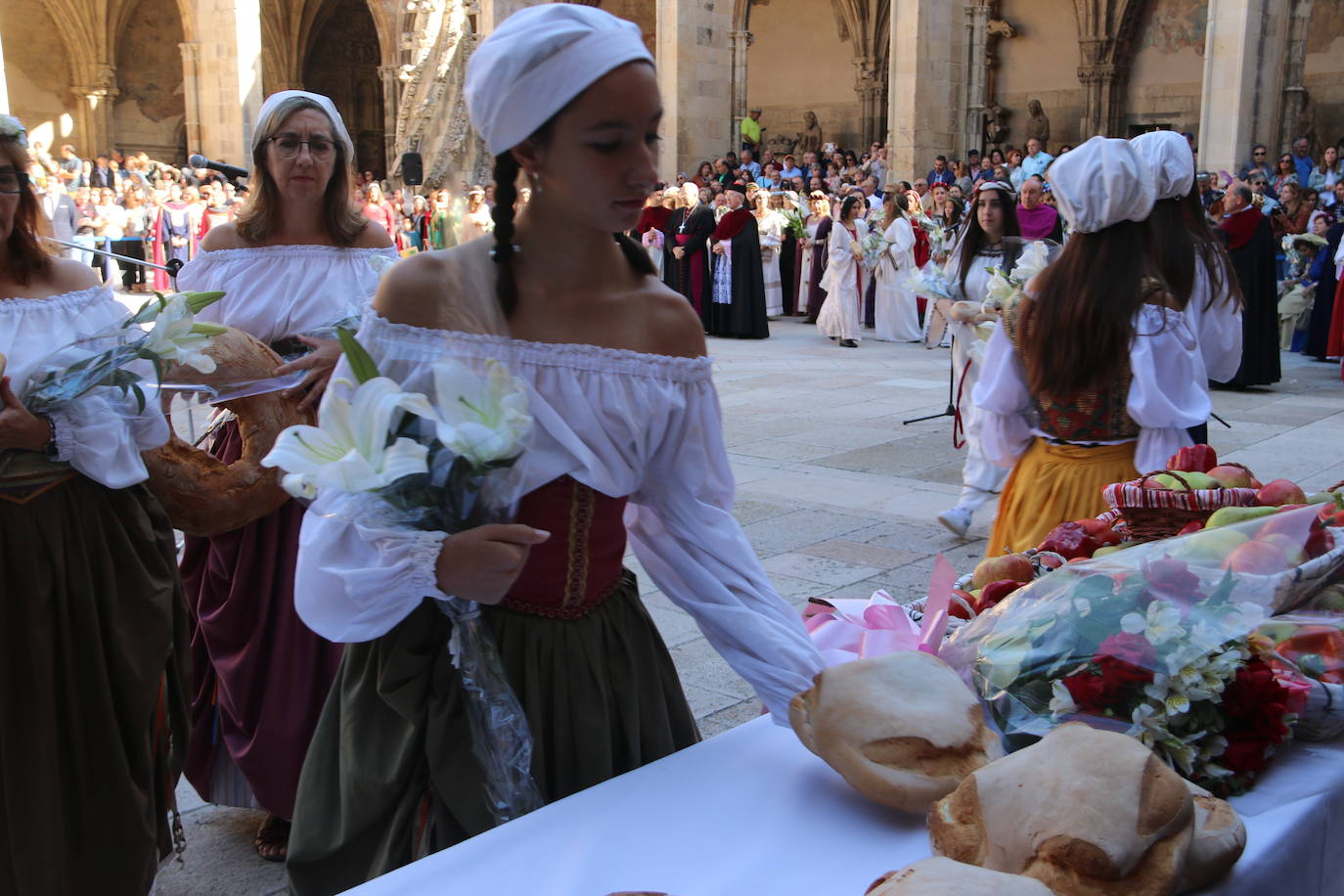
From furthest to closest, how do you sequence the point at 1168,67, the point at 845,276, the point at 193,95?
the point at 1168,67, the point at 193,95, the point at 845,276

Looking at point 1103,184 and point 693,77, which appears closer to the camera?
point 1103,184

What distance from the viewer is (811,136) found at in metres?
30.2

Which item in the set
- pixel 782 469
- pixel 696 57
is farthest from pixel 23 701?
pixel 696 57

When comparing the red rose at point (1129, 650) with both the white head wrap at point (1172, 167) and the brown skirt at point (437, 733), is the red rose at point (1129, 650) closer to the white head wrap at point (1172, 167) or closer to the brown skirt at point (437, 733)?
the brown skirt at point (437, 733)

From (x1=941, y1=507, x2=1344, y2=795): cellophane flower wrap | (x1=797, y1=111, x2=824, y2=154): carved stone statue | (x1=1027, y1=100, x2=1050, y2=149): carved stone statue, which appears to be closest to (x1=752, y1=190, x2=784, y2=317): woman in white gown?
(x1=1027, y1=100, x2=1050, y2=149): carved stone statue

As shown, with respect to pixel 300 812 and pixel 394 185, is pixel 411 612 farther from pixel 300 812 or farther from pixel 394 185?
pixel 394 185

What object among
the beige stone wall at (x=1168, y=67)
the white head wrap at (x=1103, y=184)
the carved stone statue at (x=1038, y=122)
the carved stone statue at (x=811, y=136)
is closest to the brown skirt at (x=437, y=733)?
the white head wrap at (x=1103, y=184)

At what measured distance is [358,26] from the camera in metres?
35.8

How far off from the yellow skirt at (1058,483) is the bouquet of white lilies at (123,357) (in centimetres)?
251

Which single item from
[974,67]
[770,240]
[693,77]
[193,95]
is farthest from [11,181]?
[193,95]

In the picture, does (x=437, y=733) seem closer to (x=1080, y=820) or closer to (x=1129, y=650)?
(x=1080, y=820)

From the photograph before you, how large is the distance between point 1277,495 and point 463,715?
5.42 feet

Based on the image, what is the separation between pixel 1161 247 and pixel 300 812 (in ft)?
10.0

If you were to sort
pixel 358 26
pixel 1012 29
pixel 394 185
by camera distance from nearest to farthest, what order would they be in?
pixel 394 185 < pixel 1012 29 < pixel 358 26
